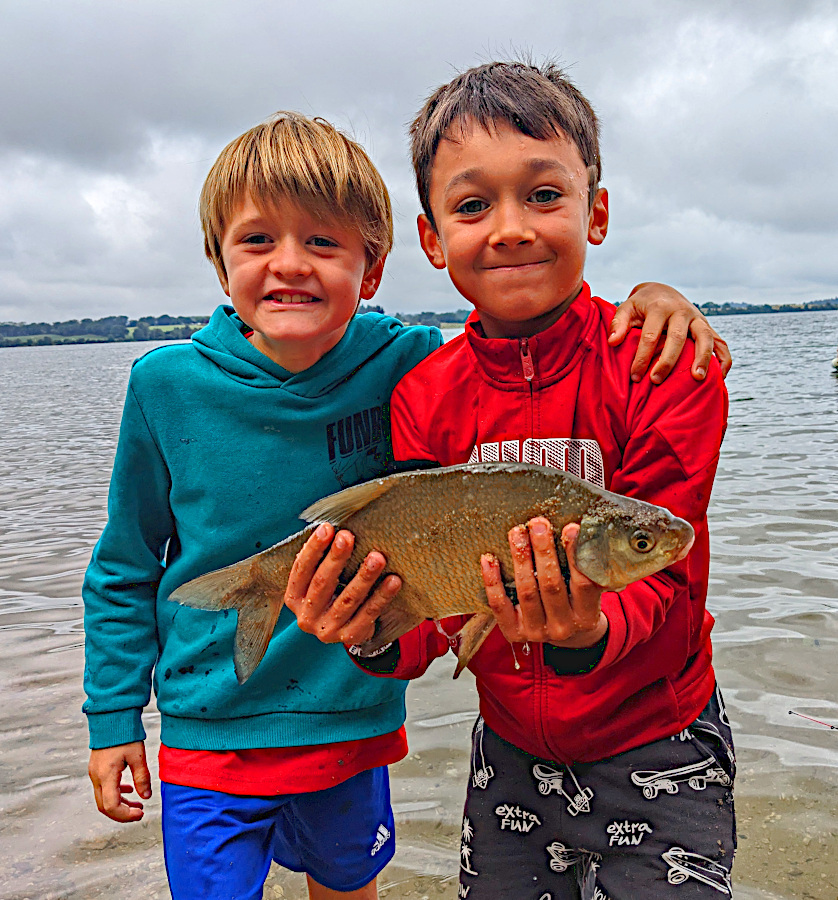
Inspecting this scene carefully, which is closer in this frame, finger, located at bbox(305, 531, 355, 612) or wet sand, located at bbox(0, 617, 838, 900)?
finger, located at bbox(305, 531, 355, 612)

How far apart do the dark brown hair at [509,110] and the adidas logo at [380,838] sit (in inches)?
87.9

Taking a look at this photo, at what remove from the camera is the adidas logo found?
2.88 m

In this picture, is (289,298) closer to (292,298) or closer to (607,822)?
(292,298)

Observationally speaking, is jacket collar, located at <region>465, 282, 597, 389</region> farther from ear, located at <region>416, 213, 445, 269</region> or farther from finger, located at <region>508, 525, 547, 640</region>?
finger, located at <region>508, 525, 547, 640</region>

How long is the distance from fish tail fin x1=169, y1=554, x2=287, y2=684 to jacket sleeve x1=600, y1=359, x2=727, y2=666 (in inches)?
38.5

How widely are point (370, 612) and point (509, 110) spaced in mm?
1631

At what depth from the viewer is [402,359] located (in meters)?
3.08

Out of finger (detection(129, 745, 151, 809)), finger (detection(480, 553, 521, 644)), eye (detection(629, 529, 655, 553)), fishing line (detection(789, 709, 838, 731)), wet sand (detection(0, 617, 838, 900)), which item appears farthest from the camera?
fishing line (detection(789, 709, 838, 731))

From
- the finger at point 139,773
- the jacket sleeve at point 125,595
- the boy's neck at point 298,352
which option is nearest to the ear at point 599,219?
the boy's neck at point 298,352

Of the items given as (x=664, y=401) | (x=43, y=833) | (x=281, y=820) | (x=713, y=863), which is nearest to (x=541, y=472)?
(x=664, y=401)

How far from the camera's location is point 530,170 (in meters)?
2.47

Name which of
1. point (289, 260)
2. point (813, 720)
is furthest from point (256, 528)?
point (813, 720)

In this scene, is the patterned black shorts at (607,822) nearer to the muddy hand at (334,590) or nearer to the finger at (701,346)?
the muddy hand at (334,590)

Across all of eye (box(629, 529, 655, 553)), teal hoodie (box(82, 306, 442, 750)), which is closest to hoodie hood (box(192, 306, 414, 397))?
teal hoodie (box(82, 306, 442, 750))
